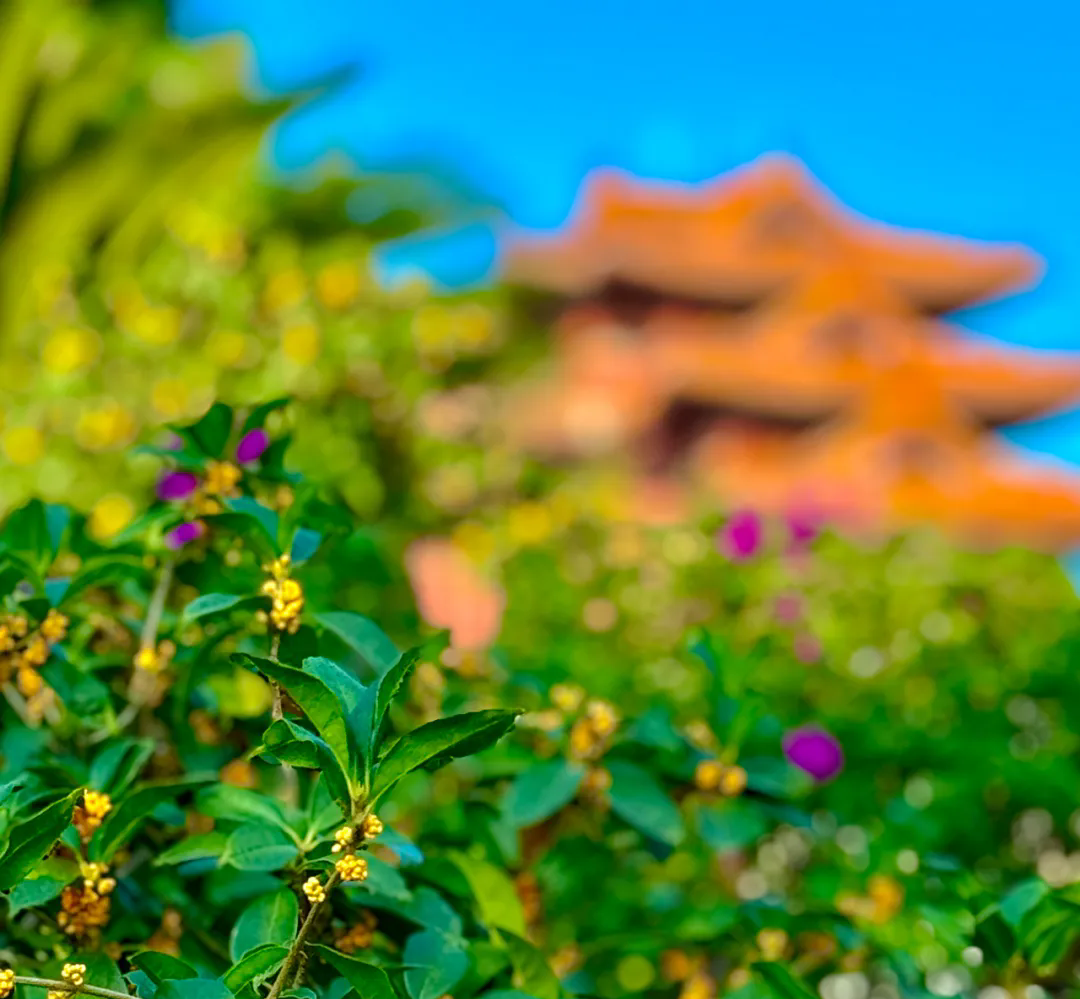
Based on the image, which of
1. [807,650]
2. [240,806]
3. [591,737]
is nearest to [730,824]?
[591,737]

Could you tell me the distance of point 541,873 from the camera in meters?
1.39

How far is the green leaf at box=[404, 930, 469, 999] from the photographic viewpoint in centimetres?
93

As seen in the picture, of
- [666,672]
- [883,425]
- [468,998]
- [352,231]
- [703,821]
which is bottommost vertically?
[468,998]

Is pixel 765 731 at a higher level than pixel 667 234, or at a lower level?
lower

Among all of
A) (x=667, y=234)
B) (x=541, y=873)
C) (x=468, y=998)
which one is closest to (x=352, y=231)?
(x=541, y=873)

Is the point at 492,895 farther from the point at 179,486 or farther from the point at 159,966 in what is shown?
the point at 179,486

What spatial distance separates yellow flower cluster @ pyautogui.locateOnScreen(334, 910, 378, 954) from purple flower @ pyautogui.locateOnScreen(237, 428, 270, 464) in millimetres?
454

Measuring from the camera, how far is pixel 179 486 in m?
1.40

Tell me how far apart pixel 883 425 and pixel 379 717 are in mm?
13944

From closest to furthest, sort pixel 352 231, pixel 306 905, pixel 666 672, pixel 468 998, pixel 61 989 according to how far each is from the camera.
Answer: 1. pixel 61 989
2. pixel 306 905
3. pixel 468 998
4. pixel 666 672
5. pixel 352 231

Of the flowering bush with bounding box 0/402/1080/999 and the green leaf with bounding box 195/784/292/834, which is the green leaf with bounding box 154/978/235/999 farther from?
the green leaf with bounding box 195/784/292/834

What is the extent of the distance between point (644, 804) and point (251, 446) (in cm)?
50

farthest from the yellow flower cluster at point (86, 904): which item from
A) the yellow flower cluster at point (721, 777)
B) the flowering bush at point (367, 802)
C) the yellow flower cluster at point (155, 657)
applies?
the yellow flower cluster at point (721, 777)

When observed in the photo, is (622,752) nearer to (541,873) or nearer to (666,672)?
(541,873)
